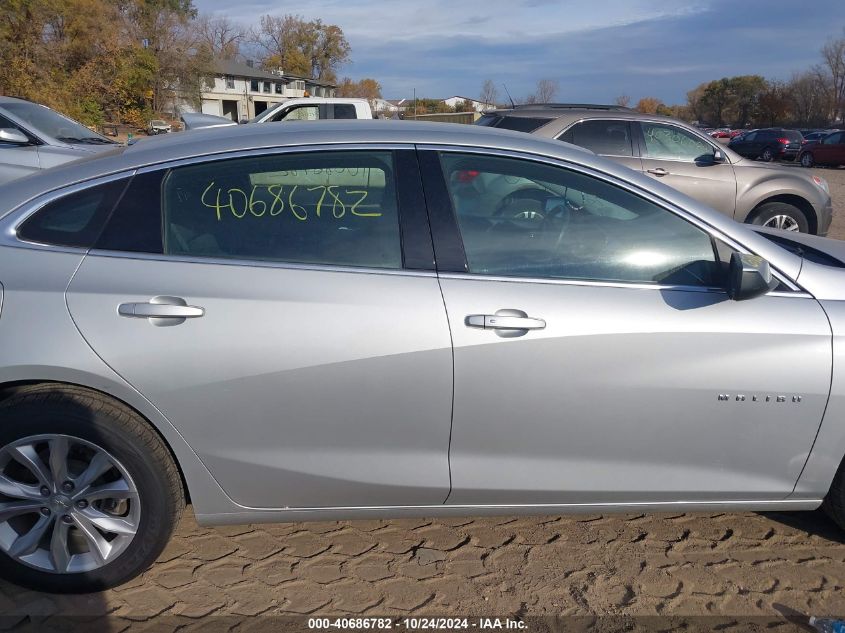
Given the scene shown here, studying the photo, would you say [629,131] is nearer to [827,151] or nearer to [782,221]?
[782,221]

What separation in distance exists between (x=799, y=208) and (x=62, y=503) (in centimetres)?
819

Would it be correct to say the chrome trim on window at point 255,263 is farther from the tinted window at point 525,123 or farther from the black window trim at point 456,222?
the tinted window at point 525,123

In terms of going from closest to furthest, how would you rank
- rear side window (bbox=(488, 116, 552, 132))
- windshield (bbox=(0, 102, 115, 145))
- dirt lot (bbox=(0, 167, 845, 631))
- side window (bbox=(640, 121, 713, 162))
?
dirt lot (bbox=(0, 167, 845, 631)) < rear side window (bbox=(488, 116, 552, 132)) < side window (bbox=(640, 121, 713, 162)) < windshield (bbox=(0, 102, 115, 145))

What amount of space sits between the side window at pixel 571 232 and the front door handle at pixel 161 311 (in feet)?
3.35

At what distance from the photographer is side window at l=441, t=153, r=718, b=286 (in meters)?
2.60

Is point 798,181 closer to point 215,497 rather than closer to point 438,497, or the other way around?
point 438,497

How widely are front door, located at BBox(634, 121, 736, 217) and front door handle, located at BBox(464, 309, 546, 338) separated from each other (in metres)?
5.95

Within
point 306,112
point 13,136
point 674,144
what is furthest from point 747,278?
point 306,112

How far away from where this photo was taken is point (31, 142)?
849 cm

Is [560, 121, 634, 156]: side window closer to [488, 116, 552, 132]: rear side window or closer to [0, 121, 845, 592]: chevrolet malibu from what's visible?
[488, 116, 552, 132]: rear side window

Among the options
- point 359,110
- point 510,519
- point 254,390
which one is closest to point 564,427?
point 510,519

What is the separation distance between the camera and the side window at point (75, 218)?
2.48 metres

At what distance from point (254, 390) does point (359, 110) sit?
416 inches

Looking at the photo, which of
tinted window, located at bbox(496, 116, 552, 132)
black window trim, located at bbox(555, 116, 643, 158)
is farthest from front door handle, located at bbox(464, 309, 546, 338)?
black window trim, located at bbox(555, 116, 643, 158)
